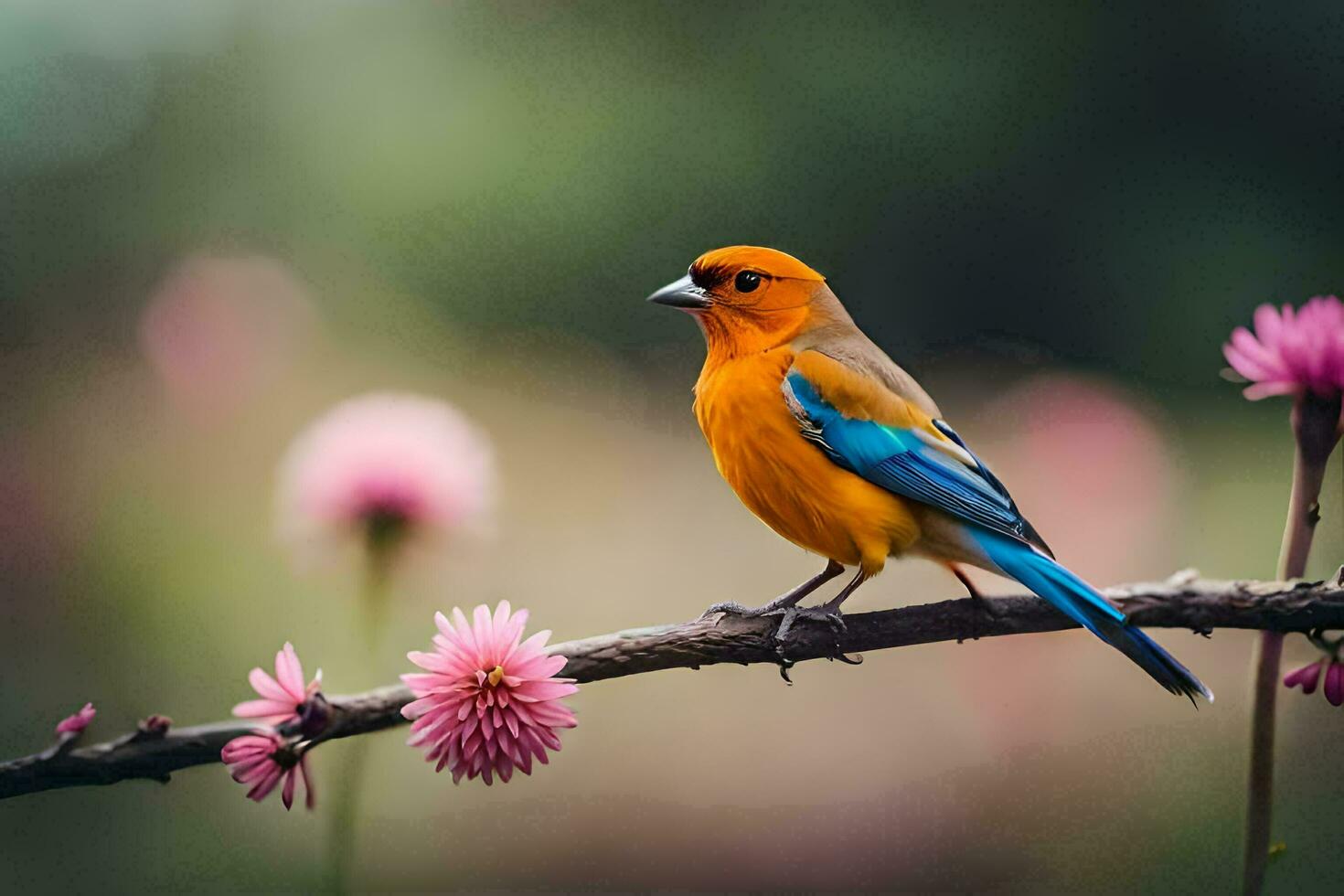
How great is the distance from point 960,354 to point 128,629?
1.08 m

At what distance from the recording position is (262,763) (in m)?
1.16

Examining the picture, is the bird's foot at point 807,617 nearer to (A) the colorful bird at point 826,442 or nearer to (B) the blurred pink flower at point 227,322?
(A) the colorful bird at point 826,442

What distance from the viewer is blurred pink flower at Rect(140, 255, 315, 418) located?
1632 millimetres

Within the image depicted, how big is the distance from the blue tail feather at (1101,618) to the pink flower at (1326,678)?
186 mm

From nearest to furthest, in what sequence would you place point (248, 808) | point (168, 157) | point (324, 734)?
point (324, 734)
point (248, 808)
point (168, 157)

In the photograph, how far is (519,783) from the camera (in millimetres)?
1447

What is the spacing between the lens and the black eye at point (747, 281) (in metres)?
1.26

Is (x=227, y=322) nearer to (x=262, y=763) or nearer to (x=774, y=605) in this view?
(x=262, y=763)

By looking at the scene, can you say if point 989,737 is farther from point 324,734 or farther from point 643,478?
point 324,734

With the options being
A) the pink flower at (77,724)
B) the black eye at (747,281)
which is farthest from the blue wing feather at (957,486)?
the pink flower at (77,724)

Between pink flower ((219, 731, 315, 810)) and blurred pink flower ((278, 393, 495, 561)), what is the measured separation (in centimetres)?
32

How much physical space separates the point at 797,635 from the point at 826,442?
0.19m

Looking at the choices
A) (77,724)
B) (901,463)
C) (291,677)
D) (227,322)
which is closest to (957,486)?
(901,463)

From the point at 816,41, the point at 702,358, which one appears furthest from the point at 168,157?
the point at 816,41
